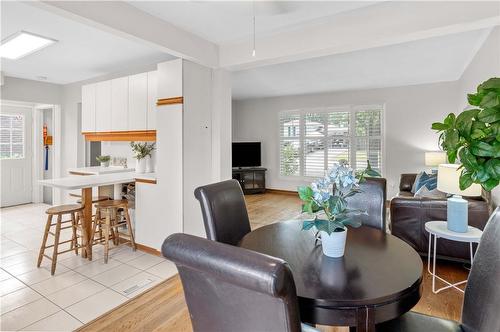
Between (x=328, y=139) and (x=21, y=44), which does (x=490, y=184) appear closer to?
(x=21, y=44)

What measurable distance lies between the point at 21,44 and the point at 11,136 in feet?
11.1

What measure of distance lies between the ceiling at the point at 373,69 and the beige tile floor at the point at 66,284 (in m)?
3.40

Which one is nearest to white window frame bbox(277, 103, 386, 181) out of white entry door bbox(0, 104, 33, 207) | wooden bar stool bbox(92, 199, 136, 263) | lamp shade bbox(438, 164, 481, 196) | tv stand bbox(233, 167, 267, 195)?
Answer: tv stand bbox(233, 167, 267, 195)

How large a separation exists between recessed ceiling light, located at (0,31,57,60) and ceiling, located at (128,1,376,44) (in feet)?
4.89

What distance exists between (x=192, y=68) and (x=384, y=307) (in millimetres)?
3003

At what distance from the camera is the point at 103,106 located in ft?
14.1

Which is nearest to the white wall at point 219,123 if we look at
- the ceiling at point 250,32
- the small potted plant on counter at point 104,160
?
the ceiling at point 250,32

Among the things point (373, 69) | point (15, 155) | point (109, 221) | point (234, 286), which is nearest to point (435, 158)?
point (373, 69)

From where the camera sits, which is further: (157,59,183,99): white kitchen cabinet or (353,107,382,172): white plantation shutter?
(353,107,382,172): white plantation shutter

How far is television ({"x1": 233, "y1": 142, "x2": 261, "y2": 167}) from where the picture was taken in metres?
7.50

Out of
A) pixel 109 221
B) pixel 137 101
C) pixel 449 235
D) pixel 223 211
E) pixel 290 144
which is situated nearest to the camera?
pixel 223 211

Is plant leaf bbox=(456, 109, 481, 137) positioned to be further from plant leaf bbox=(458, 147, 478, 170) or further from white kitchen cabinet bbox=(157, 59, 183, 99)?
white kitchen cabinet bbox=(157, 59, 183, 99)

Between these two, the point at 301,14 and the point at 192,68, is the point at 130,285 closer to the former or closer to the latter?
the point at 192,68

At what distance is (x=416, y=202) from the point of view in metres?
3.05
